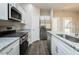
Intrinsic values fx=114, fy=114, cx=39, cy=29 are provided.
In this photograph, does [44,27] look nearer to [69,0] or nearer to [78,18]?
[78,18]

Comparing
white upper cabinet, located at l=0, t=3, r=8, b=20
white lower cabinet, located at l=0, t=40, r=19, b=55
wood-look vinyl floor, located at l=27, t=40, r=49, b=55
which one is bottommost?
wood-look vinyl floor, located at l=27, t=40, r=49, b=55

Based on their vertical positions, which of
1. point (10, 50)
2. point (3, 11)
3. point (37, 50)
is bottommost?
point (37, 50)

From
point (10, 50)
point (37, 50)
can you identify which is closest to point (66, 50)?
point (10, 50)

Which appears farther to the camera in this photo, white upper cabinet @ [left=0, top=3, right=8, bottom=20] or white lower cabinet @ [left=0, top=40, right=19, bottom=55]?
white upper cabinet @ [left=0, top=3, right=8, bottom=20]

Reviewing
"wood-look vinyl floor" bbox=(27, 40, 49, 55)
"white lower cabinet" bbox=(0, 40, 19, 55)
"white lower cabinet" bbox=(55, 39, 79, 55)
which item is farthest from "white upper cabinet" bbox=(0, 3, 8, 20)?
"wood-look vinyl floor" bbox=(27, 40, 49, 55)

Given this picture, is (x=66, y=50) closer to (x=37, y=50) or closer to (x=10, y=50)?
(x=10, y=50)

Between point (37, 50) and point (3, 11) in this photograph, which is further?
point (37, 50)

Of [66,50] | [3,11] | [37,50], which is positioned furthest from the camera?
[37,50]

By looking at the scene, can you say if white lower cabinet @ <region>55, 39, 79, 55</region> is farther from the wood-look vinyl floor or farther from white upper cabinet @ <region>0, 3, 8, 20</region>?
the wood-look vinyl floor

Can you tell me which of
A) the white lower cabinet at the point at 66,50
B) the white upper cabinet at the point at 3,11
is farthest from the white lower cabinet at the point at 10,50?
the white lower cabinet at the point at 66,50

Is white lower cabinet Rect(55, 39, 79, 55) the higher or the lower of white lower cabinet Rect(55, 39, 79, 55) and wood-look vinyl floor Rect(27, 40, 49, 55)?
the higher

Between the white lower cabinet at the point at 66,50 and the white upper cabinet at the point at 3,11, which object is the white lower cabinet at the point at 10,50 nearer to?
the white upper cabinet at the point at 3,11

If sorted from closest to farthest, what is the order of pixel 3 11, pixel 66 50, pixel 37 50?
pixel 66 50
pixel 3 11
pixel 37 50

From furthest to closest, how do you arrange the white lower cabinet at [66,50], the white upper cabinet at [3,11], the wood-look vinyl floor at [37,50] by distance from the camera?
the wood-look vinyl floor at [37,50] → the white upper cabinet at [3,11] → the white lower cabinet at [66,50]
